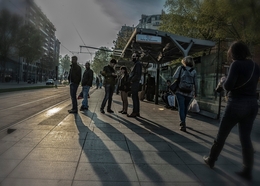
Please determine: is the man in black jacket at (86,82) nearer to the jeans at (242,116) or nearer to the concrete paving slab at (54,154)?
the concrete paving slab at (54,154)

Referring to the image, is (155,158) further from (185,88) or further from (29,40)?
(29,40)

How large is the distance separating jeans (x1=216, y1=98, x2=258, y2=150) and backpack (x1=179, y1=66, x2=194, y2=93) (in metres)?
2.40

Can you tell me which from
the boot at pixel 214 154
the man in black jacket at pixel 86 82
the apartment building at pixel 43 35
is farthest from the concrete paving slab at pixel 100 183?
Result: the man in black jacket at pixel 86 82

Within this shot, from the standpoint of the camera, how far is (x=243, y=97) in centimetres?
298

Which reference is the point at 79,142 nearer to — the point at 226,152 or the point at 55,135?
the point at 55,135

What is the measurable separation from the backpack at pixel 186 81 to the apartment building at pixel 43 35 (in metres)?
3.21

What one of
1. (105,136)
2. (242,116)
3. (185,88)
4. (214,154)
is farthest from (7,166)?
(185,88)

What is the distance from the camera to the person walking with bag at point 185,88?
18.1 feet

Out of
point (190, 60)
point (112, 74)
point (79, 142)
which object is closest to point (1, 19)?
point (79, 142)

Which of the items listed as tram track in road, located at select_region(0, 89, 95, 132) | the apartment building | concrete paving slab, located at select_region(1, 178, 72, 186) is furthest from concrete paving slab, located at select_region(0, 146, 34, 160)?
the apartment building

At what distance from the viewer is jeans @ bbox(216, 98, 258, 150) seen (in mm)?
→ 2957

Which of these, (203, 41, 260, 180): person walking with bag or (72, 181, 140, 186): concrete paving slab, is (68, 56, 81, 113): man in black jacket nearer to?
(72, 181, 140, 186): concrete paving slab

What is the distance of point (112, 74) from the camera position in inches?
325

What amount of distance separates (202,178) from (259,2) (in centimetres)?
296
